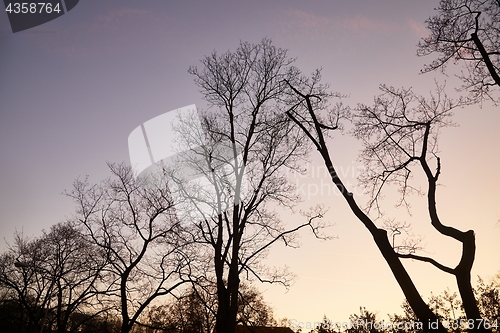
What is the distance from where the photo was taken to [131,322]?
19.4m

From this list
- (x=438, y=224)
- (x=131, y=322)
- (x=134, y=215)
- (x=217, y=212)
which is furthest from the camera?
(x=134, y=215)

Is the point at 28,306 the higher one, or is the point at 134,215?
the point at 134,215

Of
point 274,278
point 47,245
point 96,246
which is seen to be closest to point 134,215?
point 96,246

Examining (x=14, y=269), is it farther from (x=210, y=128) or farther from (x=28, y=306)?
(x=210, y=128)

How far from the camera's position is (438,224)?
8734 mm

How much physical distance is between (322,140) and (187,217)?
327 inches

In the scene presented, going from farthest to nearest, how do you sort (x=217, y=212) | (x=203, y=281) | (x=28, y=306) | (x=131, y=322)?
(x=28, y=306)
(x=131, y=322)
(x=203, y=281)
(x=217, y=212)

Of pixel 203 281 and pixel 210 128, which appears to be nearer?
pixel 210 128

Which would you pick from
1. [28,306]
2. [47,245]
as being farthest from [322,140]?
[28,306]

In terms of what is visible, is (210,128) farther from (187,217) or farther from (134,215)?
(134,215)

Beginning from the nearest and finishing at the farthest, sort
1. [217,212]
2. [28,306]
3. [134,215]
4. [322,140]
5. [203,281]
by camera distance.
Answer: [322,140]
[217,212]
[203,281]
[134,215]
[28,306]

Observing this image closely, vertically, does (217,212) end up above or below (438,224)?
above

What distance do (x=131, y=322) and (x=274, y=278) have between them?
9.71m

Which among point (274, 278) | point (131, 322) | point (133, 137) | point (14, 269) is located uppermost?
point (133, 137)
